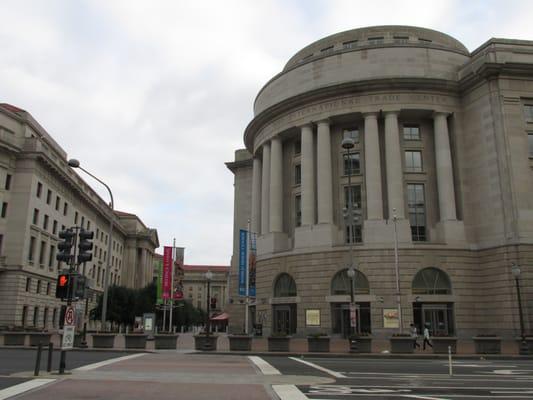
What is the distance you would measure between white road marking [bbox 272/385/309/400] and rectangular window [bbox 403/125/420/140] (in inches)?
1411

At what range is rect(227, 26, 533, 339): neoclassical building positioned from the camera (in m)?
39.0

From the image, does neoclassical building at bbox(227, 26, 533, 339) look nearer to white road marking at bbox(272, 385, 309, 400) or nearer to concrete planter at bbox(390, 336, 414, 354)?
concrete planter at bbox(390, 336, 414, 354)

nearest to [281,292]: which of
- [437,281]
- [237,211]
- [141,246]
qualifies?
[437,281]

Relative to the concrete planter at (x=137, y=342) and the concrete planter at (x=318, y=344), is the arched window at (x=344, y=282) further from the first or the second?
the concrete planter at (x=137, y=342)

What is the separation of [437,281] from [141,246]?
97.5m

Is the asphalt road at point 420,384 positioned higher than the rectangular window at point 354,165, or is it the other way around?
the rectangular window at point 354,165

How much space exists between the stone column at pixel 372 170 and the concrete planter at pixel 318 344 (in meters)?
15.1

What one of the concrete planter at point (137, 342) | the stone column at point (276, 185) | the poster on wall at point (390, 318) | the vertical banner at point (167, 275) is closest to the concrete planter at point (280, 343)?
the concrete planter at point (137, 342)

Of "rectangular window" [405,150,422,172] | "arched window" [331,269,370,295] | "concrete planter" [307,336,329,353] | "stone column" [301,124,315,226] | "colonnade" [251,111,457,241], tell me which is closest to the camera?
"concrete planter" [307,336,329,353]

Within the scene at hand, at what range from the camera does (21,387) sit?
12016 millimetres

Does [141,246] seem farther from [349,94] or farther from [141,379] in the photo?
[141,379]

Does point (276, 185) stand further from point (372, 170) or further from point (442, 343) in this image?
point (442, 343)

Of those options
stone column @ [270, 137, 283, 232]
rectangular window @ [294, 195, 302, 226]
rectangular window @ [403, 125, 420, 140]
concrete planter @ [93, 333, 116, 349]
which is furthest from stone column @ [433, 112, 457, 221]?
concrete planter @ [93, 333, 116, 349]

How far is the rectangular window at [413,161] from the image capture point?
144 ft
